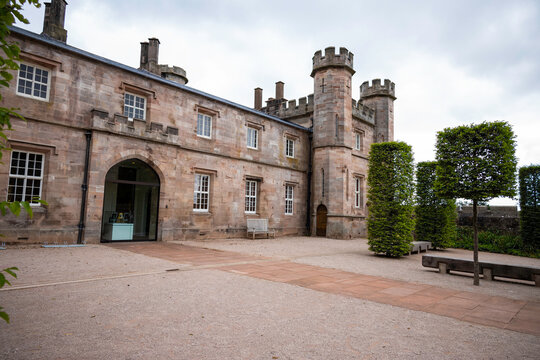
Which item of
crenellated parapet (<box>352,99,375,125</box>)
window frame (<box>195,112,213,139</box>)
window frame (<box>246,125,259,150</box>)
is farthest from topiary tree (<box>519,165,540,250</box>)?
window frame (<box>195,112,213,139</box>)

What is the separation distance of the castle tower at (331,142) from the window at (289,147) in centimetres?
165

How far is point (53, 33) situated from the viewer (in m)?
15.3

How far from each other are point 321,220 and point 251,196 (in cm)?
569

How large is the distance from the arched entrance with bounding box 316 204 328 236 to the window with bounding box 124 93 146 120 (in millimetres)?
13265

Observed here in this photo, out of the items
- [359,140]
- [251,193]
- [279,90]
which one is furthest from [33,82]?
[359,140]

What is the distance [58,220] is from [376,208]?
12.4 meters

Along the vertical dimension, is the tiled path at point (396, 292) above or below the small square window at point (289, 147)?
below

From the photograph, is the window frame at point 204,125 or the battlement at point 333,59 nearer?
the window frame at point 204,125

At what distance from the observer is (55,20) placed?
1550cm

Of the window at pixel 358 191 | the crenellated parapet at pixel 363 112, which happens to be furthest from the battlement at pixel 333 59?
the window at pixel 358 191

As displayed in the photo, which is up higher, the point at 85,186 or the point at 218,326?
the point at 85,186

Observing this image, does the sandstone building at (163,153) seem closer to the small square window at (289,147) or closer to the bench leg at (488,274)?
the small square window at (289,147)

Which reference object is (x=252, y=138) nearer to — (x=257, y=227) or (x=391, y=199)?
(x=257, y=227)

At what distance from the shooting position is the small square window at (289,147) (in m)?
23.2
